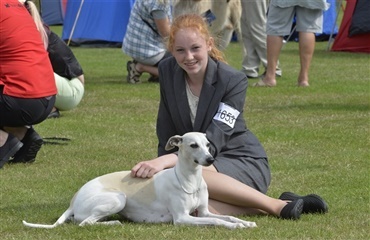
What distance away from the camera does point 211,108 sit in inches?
198

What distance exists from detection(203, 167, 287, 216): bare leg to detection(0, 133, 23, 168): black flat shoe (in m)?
2.03

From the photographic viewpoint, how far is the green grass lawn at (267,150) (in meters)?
4.58

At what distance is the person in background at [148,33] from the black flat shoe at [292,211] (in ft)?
20.8

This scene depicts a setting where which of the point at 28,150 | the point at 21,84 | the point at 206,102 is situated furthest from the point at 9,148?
the point at 206,102

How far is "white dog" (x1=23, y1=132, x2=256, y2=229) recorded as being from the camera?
180 inches

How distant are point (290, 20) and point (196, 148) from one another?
6.37m

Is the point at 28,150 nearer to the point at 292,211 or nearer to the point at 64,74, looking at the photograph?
the point at 64,74

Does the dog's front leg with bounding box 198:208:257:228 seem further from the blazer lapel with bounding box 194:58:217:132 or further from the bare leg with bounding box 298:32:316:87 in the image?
the bare leg with bounding box 298:32:316:87

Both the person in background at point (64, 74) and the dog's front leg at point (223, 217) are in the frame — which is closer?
Result: the dog's front leg at point (223, 217)

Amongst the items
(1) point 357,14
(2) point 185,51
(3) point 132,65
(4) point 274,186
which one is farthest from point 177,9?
(2) point 185,51

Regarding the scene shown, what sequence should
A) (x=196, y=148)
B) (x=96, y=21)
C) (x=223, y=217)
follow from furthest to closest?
(x=96, y=21) → (x=223, y=217) → (x=196, y=148)

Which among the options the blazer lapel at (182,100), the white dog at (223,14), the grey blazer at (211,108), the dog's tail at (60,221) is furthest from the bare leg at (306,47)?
the dog's tail at (60,221)

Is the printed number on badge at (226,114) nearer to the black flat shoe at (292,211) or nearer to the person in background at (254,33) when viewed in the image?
the black flat shoe at (292,211)

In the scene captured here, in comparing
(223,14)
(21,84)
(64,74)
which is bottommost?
(223,14)
